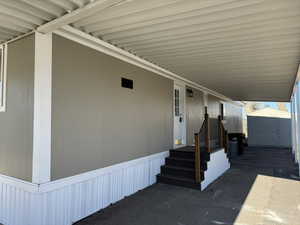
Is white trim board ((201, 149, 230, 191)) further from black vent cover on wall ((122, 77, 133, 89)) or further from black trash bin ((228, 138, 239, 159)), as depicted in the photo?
black trash bin ((228, 138, 239, 159))

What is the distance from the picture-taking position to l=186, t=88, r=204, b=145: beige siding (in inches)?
280

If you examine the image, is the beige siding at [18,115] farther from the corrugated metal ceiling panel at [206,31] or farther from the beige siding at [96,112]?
the corrugated metal ceiling panel at [206,31]

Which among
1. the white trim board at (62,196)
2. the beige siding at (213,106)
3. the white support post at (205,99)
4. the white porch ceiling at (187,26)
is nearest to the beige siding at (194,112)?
the white support post at (205,99)

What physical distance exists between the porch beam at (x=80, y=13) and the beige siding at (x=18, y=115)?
0.37 metres

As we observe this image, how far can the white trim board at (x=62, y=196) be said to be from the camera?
2.75m

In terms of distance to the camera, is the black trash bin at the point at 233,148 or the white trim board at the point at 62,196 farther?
the black trash bin at the point at 233,148

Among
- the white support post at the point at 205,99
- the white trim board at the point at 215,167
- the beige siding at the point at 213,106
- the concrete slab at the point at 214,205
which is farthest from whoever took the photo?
the beige siding at the point at 213,106

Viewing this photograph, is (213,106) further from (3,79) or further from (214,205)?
(3,79)

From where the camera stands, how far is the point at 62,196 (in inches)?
118

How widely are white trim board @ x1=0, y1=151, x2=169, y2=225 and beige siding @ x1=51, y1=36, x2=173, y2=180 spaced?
16 cm

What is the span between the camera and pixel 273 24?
111 inches

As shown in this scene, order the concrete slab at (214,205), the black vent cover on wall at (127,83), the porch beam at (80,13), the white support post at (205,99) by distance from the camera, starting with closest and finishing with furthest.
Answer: the porch beam at (80,13)
the concrete slab at (214,205)
the black vent cover on wall at (127,83)
the white support post at (205,99)

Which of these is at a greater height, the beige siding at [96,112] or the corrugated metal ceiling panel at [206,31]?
the corrugated metal ceiling panel at [206,31]

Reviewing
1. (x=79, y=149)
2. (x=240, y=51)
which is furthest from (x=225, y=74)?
(x=79, y=149)
